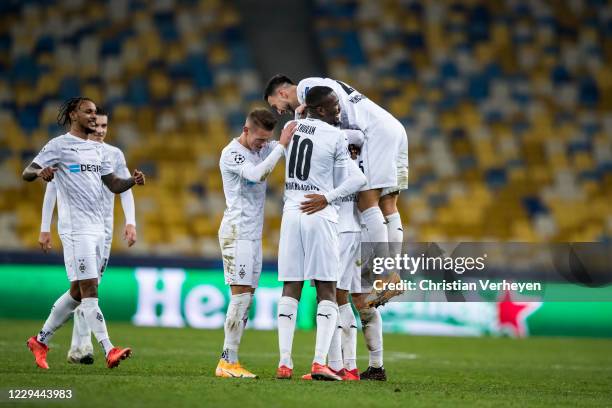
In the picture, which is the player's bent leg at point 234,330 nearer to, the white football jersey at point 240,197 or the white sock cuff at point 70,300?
the white football jersey at point 240,197

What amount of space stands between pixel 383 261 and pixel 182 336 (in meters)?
6.11

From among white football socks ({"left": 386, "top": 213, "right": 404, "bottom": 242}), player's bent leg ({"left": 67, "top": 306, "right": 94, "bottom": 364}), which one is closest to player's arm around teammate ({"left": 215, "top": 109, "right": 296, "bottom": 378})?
white football socks ({"left": 386, "top": 213, "right": 404, "bottom": 242})

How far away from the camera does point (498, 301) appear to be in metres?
17.1

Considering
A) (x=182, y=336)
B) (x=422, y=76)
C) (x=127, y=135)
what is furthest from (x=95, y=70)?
(x=182, y=336)

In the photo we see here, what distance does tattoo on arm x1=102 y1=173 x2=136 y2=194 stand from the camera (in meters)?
9.09

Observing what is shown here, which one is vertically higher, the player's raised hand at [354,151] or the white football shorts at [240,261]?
the player's raised hand at [354,151]

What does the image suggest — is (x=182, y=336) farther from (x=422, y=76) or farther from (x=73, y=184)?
(x=422, y=76)

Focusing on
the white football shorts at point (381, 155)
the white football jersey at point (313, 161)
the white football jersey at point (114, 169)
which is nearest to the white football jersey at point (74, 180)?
the white football jersey at point (114, 169)

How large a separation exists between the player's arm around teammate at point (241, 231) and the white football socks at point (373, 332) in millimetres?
950

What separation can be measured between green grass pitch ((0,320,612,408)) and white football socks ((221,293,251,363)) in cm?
24

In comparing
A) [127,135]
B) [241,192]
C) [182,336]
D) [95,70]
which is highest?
[95,70]

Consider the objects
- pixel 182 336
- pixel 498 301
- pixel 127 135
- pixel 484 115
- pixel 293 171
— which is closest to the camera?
pixel 293 171

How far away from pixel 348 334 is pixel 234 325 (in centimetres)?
91

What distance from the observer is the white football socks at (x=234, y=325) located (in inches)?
332
